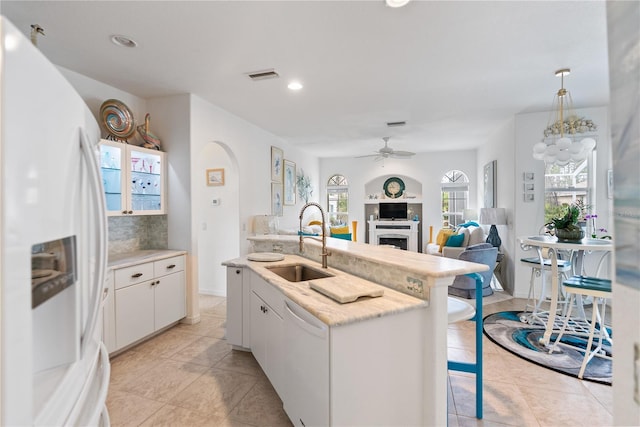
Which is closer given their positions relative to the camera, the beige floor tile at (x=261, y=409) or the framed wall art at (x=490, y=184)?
the beige floor tile at (x=261, y=409)

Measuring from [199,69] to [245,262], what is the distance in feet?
6.15

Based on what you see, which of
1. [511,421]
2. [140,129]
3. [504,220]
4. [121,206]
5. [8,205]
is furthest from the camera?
[504,220]

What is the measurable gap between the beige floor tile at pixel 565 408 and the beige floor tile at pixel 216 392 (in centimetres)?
199

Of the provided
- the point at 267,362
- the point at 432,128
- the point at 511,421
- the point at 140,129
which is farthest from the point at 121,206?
the point at 432,128

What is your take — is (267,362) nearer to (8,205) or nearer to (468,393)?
(468,393)

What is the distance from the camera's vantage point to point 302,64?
9.33 ft

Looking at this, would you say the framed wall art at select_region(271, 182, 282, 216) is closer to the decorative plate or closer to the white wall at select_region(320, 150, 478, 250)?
the decorative plate

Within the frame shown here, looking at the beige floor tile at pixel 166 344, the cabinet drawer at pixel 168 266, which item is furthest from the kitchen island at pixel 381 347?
the cabinet drawer at pixel 168 266

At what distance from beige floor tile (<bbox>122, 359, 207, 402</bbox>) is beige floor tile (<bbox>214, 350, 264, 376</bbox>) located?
0.57 ft

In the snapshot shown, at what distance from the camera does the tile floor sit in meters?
1.96

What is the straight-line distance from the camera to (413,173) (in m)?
8.05

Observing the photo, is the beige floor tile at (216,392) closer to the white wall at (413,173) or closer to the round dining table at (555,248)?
the round dining table at (555,248)

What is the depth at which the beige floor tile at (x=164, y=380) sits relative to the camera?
2236 mm

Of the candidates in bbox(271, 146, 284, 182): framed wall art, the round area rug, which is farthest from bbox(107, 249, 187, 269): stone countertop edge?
the round area rug
